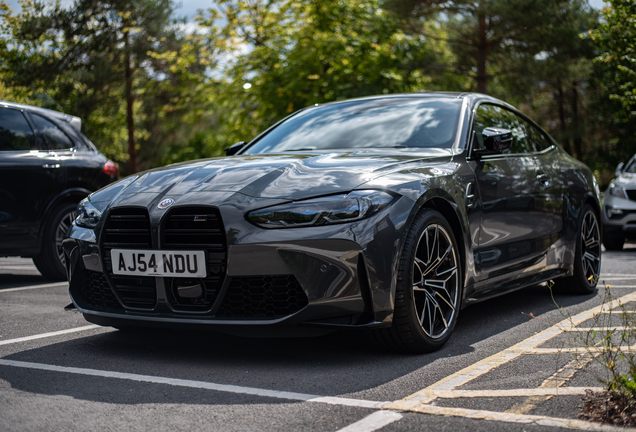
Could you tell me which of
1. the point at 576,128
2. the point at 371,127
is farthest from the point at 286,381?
the point at 576,128

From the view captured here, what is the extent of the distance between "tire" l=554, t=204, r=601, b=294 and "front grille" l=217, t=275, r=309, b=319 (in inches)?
130

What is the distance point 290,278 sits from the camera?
11.1 feet

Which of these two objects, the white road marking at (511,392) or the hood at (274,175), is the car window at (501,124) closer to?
the hood at (274,175)

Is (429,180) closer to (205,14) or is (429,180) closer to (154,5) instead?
(205,14)

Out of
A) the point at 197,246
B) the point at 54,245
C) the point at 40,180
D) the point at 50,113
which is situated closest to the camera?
the point at 197,246

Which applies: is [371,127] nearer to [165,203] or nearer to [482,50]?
[165,203]

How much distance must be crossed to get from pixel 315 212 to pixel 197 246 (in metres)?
0.60

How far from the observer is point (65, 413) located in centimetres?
280

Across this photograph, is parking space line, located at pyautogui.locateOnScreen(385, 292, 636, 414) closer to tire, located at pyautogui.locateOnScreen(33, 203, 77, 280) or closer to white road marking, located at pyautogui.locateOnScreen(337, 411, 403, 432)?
white road marking, located at pyautogui.locateOnScreen(337, 411, 403, 432)

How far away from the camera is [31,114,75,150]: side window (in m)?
7.30

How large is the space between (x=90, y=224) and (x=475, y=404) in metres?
2.28

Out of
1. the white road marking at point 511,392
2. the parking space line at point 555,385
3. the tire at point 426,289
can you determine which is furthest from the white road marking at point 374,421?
the tire at point 426,289

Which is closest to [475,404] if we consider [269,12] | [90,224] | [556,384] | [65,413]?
[556,384]

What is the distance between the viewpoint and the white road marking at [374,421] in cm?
255
